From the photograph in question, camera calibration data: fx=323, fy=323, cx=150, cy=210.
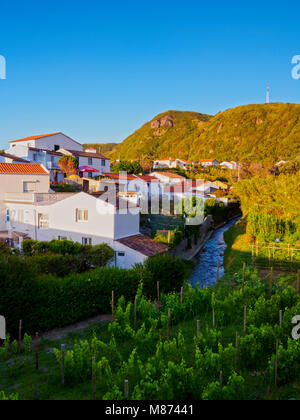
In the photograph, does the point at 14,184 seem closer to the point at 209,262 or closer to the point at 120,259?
the point at 120,259

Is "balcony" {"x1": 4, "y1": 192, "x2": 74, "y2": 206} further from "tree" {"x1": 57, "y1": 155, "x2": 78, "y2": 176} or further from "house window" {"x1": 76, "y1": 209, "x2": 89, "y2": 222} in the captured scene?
"tree" {"x1": 57, "y1": 155, "x2": 78, "y2": 176}

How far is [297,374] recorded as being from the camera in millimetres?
7379

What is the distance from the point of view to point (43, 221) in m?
26.1

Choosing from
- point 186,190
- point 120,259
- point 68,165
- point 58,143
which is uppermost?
point 58,143

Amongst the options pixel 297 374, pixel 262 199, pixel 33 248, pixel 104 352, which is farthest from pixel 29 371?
pixel 262 199

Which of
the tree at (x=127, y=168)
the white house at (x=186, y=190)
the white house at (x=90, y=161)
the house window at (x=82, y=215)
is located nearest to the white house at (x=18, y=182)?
the house window at (x=82, y=215)

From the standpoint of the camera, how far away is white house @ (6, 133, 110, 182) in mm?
48406

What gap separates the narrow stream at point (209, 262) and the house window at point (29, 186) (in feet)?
56.9

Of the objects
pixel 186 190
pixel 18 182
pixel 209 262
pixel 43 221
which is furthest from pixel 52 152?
pixel 209 262

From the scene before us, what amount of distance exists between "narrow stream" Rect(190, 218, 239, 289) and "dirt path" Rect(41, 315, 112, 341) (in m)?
8.48

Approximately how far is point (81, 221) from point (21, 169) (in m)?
11.5

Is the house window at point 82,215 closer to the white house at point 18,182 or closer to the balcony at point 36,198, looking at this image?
the balcony at point 36,198
